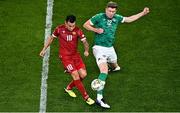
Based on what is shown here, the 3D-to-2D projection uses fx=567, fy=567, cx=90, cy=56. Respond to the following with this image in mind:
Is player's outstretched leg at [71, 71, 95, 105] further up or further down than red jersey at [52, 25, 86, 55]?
further down

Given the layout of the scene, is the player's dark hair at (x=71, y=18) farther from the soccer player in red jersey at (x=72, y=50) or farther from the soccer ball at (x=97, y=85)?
the soccer ball at (x=97, y=85)

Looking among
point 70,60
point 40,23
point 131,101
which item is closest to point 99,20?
point 70,60

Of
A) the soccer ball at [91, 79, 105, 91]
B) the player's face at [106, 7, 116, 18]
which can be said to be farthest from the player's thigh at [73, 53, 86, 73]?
the player's face at [106, 7, 116, 18]

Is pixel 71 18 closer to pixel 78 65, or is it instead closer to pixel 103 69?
pixel 78 65

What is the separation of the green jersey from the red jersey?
23.8 inches

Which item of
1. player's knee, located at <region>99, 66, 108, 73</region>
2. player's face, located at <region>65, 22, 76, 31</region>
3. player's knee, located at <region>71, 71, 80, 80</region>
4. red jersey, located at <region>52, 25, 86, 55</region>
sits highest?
player's face, located at <region>65, 22, 76, 31</region>

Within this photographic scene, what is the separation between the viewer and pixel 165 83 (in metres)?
15.0

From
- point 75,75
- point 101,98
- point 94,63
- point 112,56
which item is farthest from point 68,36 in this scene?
point 94,63

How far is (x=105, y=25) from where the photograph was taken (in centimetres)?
1443

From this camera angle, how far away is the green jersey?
1439cm

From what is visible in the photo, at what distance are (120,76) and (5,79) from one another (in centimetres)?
307

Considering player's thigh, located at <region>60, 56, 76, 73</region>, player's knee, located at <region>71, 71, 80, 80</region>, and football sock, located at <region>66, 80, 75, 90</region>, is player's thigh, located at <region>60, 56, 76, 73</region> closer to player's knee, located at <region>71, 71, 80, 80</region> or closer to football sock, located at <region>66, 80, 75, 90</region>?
player's knee, located at <region>71, 71, 80, 80</region>

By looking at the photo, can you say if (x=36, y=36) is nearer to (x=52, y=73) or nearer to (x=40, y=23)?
(x=40, y=23)

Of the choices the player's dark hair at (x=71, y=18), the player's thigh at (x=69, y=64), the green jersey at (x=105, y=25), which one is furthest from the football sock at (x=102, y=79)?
the player's dark hair at (x=71, y=18)
